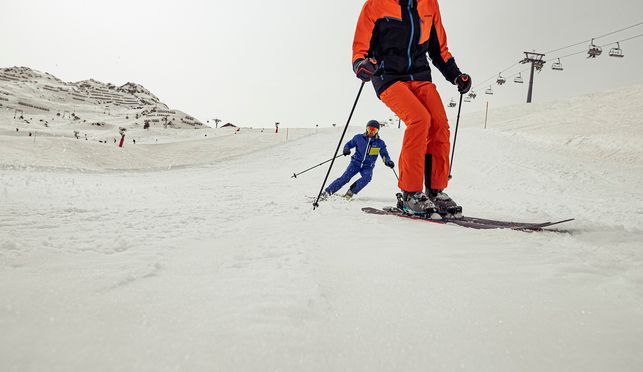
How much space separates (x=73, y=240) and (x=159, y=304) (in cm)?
97

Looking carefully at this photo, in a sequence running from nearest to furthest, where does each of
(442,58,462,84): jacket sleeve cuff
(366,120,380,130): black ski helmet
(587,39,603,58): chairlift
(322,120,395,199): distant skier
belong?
(442,58,462,84): jacket sleeve cuff
(322,120,395,199): distant skier
(366,120,380,130): black ski helmet
(587,39,603,58): chairlift

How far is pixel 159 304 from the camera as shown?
3.43 ft

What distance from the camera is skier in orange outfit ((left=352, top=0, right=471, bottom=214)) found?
3.14m

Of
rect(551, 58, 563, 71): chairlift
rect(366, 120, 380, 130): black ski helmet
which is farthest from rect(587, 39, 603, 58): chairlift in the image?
rect(366, 120, 380, 130): black ski helmet

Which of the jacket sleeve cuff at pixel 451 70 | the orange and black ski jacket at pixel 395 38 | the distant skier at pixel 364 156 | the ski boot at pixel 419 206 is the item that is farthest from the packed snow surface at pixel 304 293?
the distant skier at pixel 364 156

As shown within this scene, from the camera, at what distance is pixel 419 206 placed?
3.07 metres

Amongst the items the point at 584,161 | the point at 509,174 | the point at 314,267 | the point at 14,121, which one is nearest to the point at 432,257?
the point at 314,267

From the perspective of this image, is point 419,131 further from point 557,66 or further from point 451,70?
point 557,66

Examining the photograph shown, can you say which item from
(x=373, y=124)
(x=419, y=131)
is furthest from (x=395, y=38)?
(x=373, y=124)

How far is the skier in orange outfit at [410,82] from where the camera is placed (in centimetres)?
314

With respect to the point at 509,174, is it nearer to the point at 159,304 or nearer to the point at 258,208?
the point at 258,208

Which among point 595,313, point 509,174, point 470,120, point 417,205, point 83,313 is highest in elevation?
point 470,120

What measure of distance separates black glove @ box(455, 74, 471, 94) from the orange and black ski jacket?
15.9 inches

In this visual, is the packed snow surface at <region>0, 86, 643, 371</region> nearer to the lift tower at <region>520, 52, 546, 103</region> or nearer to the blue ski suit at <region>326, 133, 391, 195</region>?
the blue ski suit at <region>326, 133, 391, 195</region>
